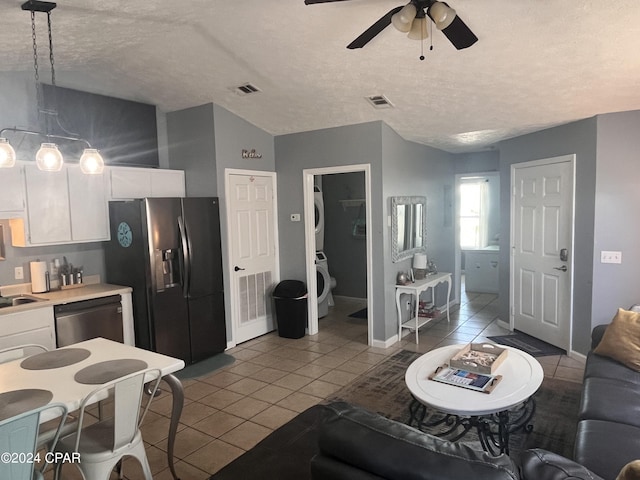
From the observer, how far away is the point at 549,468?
1280mm

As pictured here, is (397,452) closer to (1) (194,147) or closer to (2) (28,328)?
(2) (28,328)

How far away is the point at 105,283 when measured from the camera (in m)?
4.47

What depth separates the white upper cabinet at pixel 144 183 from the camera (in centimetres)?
439

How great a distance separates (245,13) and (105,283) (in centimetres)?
303

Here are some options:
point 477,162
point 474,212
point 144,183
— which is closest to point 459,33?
point 144,183

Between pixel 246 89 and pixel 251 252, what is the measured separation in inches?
74.9

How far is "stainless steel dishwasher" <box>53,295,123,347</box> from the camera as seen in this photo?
3.63 meters

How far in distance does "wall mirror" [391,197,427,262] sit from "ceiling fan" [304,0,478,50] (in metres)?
2.55

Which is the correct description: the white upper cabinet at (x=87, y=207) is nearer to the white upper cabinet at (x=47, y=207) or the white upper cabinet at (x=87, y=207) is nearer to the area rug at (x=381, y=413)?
the white upper cabinet at (x=47, y=207)

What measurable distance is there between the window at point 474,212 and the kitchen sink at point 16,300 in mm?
6745

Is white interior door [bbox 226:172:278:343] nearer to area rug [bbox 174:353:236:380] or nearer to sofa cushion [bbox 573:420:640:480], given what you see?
area rug [bbox 174:353:236:380]

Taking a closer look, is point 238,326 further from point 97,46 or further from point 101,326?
point 97,46

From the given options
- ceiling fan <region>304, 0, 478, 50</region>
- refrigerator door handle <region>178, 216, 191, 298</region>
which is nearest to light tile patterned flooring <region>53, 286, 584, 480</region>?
refrigerator door handle <region>178, 216, 191, 298</region>

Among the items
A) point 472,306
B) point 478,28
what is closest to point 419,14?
point 478,28
